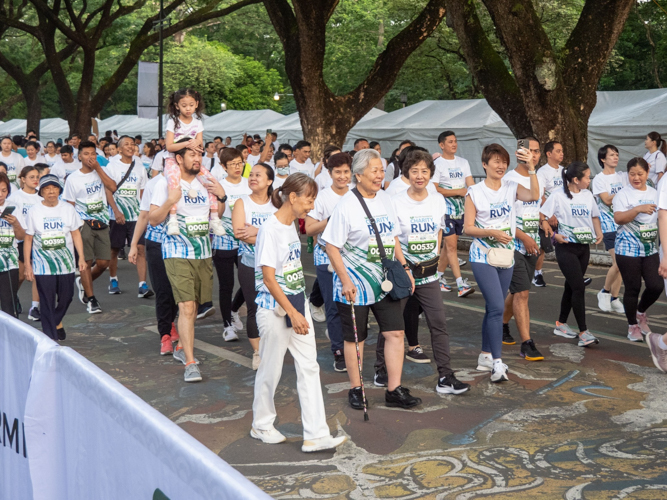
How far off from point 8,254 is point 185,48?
42583 mm

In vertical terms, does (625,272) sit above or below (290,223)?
below

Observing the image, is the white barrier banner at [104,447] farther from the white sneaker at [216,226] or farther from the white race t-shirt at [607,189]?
the white race t-shirt at [607,189]

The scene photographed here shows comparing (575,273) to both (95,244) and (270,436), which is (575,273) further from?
(95,244)

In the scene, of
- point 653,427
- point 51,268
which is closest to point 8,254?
point 51,268

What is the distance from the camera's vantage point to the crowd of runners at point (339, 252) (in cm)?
509

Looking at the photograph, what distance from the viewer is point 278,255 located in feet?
16.4

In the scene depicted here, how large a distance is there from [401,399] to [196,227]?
2.28 metres

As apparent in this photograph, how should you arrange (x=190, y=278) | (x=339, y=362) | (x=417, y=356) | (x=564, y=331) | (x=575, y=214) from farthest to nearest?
(x=564, y=331) → (x=575, y=214) → (x=417, y=356) → (x=339, y=362) → (x=190, y=278)

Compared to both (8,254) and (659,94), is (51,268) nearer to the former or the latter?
(8,254)

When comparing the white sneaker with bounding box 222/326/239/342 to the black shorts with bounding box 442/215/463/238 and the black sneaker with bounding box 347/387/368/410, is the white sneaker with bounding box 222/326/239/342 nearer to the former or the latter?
the black sneaker with bounding box 347/387/368/410

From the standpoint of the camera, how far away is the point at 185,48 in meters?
47.8

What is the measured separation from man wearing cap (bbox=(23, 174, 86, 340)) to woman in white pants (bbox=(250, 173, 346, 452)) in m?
3.10

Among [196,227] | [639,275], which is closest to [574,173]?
[639,275]

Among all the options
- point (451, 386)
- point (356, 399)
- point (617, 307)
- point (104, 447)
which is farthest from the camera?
point (617, 307)
